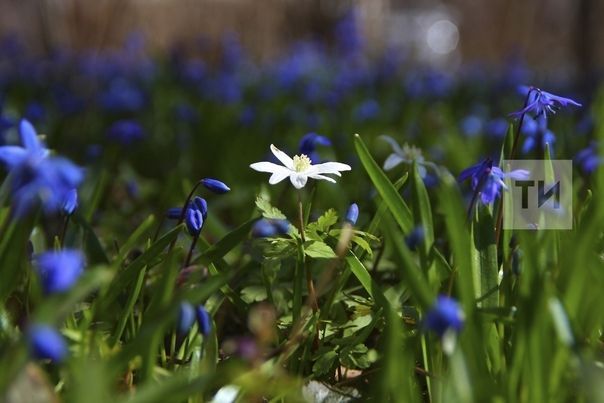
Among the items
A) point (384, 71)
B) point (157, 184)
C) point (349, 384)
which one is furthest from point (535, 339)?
point (384, 71)

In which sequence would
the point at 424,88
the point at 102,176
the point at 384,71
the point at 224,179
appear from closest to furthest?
the point at 102,176 → the point at 224,179 → the point at 424,88 → the point at 384,71

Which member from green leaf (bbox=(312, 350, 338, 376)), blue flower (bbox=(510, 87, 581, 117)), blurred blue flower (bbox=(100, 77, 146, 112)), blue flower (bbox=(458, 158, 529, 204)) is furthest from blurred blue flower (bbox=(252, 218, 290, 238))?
blurred blue flower (bbox=(100, 77, 146, 112))

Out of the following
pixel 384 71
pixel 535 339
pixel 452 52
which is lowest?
pixel 452 52

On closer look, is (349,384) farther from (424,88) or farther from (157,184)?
(424,88)

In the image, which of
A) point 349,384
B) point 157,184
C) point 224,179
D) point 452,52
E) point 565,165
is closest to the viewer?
point 349,384

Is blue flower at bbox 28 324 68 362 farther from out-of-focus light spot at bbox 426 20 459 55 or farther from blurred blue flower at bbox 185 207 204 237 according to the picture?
out-of-focus light spot at bbox 426 20 459 55

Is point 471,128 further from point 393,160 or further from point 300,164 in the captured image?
point 300,164
